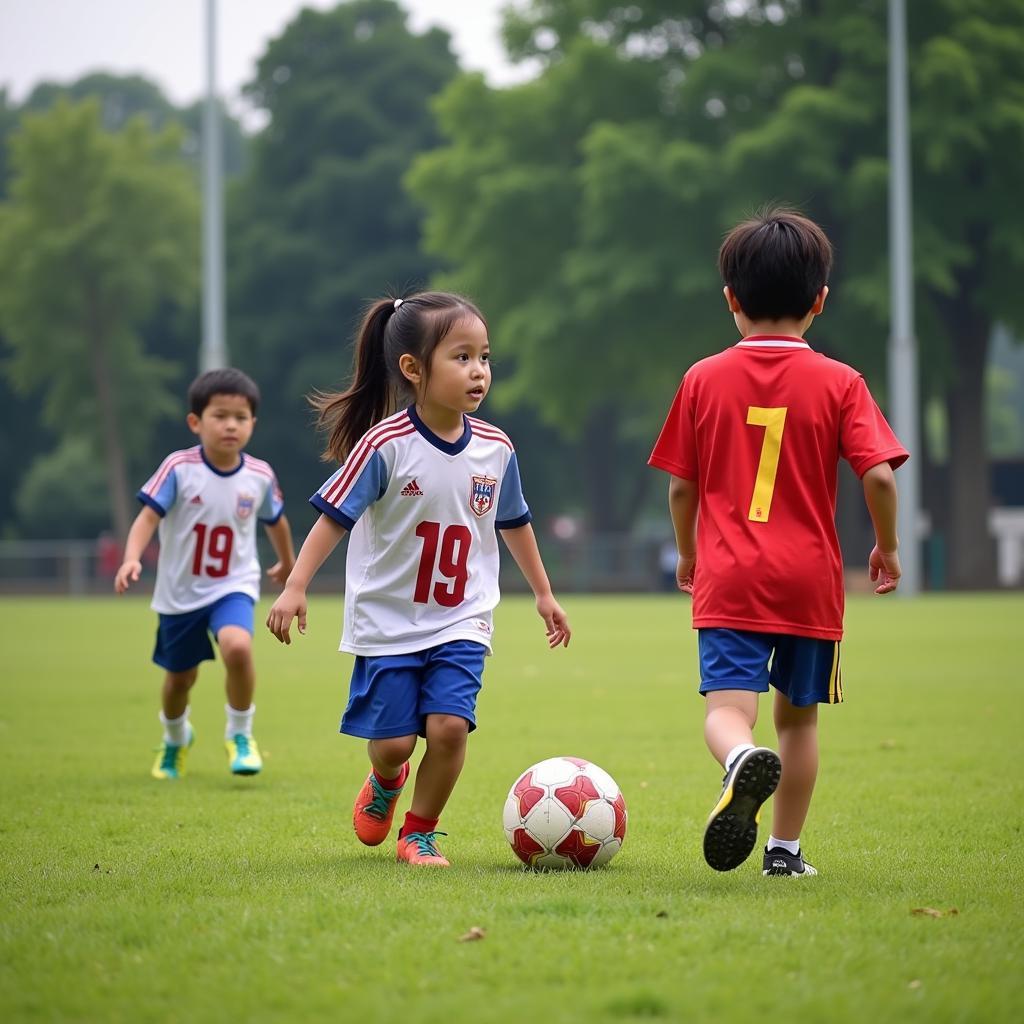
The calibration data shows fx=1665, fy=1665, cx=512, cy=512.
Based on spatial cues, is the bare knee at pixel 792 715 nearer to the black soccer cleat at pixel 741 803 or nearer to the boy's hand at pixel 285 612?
the black soccer cleat at pixel 741 803

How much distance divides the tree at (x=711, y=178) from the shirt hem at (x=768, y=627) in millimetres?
29640

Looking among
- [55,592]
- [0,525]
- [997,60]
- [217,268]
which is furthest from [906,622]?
[0,525]

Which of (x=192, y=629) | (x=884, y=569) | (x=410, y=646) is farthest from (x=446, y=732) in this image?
(x=192, y=629)

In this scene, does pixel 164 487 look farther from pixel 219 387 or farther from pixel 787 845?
pixel 787 845

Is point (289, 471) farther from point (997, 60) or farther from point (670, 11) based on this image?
point (997, 60)

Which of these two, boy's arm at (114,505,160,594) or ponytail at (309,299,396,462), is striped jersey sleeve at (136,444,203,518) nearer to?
boy's arm at (114,505,160,594)

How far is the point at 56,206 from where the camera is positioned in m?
51.0

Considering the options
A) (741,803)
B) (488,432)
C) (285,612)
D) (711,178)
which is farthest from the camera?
(711,178)

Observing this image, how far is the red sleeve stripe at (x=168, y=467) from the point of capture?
8250 mm

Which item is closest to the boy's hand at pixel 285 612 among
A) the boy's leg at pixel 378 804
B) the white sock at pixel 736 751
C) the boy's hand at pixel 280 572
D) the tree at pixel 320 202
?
the boy's leg at pixel 378 804

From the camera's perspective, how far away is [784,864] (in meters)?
5.19

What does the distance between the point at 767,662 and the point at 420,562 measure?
4.23ft

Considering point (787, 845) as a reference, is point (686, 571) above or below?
above

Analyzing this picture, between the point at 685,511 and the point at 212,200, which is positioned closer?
the point at 685,511
